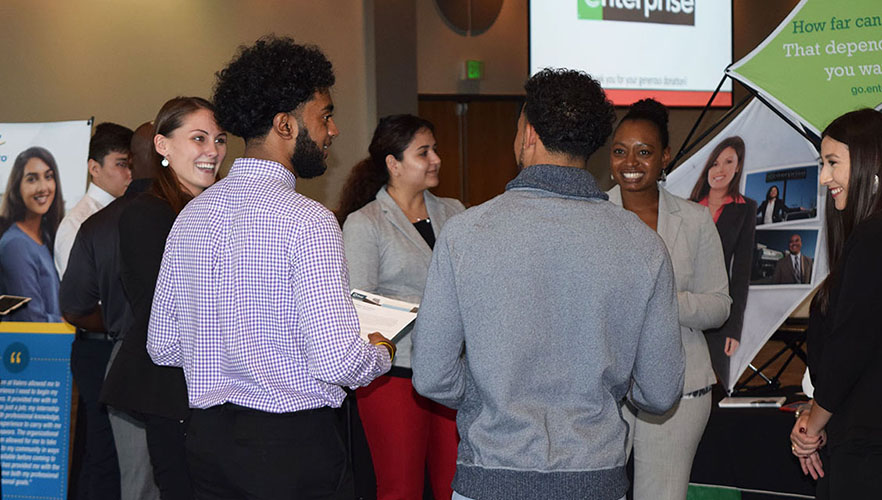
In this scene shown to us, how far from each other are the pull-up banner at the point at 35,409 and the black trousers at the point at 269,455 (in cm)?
253

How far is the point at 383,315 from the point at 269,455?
0.78 m

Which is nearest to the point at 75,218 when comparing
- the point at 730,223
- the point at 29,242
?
the point at 29,242

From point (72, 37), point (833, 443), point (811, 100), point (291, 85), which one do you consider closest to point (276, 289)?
point (291, 85)

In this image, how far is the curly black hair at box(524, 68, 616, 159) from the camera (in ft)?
5.80

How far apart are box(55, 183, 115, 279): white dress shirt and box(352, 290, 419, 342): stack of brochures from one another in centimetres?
195

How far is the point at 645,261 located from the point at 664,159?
1404 millimetres

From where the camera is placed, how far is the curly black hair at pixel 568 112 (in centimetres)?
177

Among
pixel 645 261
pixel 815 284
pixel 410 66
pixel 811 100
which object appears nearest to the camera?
pixel 645 261

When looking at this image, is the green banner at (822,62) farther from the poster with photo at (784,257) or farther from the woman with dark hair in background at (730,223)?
the poster with photo at (784,257)

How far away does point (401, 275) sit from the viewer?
10.6ft

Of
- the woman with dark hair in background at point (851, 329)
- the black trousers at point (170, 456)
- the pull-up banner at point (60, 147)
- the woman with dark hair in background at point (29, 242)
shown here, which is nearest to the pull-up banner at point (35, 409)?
the woman with dark hair in background at point (29, 242)

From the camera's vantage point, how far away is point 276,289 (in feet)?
6.06

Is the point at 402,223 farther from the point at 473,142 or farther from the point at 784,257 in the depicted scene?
the point at 473,142

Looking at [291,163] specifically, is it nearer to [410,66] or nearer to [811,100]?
[811,100]
